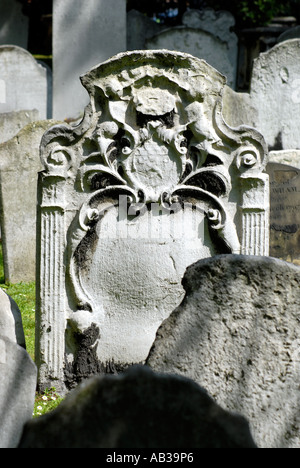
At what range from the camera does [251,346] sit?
2252mm

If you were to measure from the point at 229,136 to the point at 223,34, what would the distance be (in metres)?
7.27

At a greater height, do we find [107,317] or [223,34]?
[223,34]

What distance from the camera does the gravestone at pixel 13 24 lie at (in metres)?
12.4

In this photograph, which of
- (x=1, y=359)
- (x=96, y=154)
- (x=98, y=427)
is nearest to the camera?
(x=98, y=427)

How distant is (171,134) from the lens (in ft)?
11.5

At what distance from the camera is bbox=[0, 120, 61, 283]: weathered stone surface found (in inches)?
222

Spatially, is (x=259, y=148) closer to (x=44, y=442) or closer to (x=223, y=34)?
(x=44, y=442)

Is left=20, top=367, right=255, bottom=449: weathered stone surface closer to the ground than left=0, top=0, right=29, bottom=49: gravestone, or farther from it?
closer to the ground

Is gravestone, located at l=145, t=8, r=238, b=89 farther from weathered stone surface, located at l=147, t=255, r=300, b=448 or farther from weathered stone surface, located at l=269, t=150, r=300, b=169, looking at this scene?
weathered stone surface, located at l=147, t=255, r=300, b=448

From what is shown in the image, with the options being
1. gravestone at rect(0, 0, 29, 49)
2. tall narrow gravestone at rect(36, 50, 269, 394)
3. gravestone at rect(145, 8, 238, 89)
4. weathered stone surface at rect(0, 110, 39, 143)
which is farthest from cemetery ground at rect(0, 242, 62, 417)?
gravestone at rect(0, 0, 29, 49)

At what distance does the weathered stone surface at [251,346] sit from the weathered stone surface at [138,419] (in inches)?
19.3

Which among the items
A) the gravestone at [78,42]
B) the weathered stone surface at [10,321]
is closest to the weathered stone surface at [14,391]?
the weathered stone surface at [10,321]

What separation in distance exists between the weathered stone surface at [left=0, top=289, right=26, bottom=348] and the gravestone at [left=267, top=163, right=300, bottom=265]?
2765 mm
